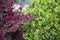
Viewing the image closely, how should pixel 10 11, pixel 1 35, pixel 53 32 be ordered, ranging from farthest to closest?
pixel 53 32, pixel 10 11, pixel 1 35

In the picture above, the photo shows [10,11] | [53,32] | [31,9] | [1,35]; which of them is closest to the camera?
[1,35]

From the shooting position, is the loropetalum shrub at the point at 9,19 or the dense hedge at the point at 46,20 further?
the dense hedge at the point at 46,20

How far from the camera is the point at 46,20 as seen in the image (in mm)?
3643

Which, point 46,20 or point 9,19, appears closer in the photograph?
point 9,19

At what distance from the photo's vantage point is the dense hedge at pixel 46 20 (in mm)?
3619

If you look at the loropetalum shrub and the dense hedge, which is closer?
the loropetalum shrub

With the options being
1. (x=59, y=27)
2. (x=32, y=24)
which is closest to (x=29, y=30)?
(x=32, y=24)

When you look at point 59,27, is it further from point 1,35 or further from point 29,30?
point 1,35

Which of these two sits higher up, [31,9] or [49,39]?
[31,9]

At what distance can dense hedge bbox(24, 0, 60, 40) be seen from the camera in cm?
362

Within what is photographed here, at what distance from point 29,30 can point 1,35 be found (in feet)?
3.65

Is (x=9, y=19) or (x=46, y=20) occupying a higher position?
(x=9, y=19)

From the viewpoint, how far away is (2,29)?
2.91 m

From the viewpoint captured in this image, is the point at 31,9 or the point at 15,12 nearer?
the point at 15,12
